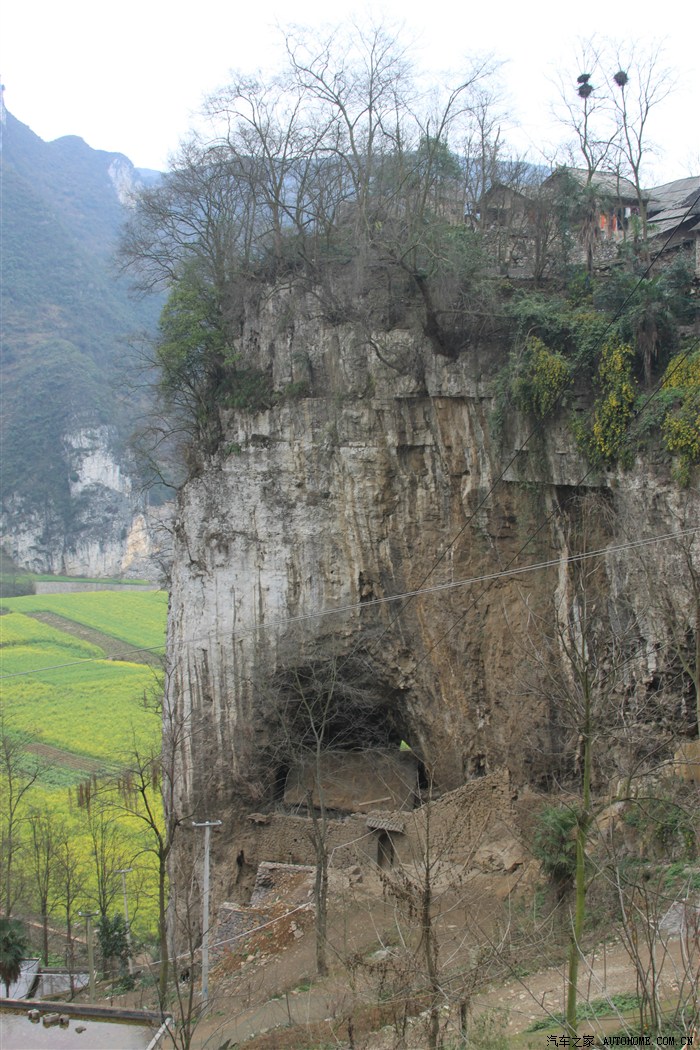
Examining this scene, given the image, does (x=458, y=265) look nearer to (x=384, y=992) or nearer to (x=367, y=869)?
(x=367, y=869)

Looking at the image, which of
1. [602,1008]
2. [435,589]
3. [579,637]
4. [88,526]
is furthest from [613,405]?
[88,526]

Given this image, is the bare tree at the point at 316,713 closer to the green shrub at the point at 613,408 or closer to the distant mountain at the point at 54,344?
the green shrub at the point at 613,408

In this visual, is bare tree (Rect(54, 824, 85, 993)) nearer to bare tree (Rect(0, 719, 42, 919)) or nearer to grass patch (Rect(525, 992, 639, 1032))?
bare tree (Rect(0, 719, 42, 919))

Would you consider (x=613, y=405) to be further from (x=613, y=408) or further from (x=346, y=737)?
(x=346, y=737)

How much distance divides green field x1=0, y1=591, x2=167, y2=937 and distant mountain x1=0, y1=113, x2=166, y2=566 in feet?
68.0

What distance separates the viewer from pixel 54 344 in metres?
100

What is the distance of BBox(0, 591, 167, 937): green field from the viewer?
109 feet

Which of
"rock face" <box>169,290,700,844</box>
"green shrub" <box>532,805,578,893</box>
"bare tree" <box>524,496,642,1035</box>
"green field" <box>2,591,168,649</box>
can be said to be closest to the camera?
"green shrub" <box>532,805,578,893</box>

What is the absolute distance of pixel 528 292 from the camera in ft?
67.5

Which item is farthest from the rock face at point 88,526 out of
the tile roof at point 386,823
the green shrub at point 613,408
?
the green shrub at point 613,408

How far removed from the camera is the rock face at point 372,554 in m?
20.2

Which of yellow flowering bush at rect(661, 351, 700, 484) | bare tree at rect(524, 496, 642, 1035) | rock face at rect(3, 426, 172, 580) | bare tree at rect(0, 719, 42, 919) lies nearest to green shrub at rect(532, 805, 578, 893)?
bare tree at rect(524, 496, 642, 1035)

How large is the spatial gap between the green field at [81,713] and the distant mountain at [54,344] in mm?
20726

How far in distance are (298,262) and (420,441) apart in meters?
5.50
